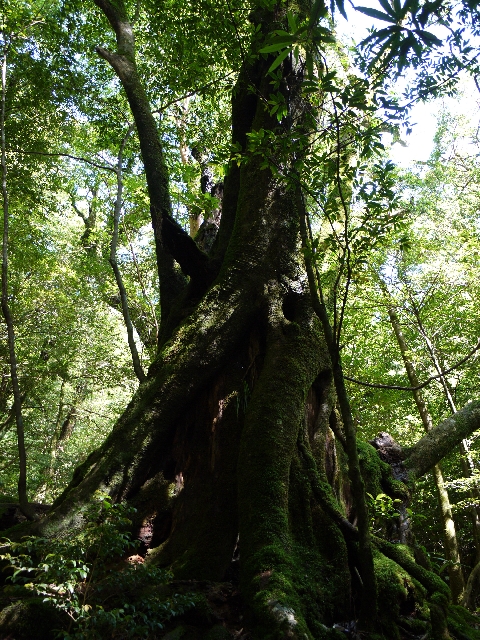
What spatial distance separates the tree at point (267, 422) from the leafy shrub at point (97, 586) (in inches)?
19.7

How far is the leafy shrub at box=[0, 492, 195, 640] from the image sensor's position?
2.57 meters

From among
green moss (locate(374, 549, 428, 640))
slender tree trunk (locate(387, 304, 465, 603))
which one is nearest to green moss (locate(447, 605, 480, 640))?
green moss (locate(374, 549, 428, 640))

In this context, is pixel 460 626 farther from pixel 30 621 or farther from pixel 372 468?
pixel 30 621

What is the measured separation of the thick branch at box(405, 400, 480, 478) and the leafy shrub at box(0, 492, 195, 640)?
350 cm

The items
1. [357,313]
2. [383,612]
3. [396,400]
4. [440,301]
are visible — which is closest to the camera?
[383,612]

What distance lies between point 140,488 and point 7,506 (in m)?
2.40

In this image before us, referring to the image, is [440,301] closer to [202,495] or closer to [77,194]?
[202,495]

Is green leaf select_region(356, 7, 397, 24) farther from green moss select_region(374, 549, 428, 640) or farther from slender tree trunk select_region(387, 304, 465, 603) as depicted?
slender tree trunk select_region(387, 304, 465, 603)

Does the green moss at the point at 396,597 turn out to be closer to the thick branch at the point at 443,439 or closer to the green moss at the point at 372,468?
the green moss at the point at 372,468

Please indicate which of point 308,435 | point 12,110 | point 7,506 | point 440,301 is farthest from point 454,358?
point 12,110

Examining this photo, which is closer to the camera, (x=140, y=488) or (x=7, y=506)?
(x=140, y=488)

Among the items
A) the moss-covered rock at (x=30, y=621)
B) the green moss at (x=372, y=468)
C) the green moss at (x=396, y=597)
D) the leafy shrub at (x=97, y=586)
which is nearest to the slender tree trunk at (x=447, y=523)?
the green moss at (x=372, y=468)

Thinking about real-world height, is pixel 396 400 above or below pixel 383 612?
above

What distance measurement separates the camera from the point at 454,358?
11.4m
